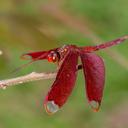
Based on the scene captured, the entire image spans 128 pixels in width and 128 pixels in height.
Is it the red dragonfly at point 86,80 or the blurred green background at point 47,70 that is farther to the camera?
the blurred green background at point 47,70

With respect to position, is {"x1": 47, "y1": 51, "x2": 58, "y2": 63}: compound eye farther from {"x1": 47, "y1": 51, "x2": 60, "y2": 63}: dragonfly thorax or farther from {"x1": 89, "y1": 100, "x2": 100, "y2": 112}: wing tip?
{"x1": 89, "y1": 100, "x2": 100, "y2": 112}: wing tip

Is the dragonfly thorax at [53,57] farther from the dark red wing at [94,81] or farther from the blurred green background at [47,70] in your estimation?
the blurred green background at [47,70]

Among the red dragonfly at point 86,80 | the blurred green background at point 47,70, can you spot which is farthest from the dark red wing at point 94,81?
the blurred green background at point 47,70

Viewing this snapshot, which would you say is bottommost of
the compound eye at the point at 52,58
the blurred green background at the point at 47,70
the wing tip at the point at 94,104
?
the blurred green background at the point at 47,70

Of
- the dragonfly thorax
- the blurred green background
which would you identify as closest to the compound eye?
the dragonfly thorax

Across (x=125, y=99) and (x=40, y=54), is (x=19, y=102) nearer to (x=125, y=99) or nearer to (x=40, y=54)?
(x=125, y=99)

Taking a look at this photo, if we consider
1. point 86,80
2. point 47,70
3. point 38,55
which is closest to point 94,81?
point 86,80
